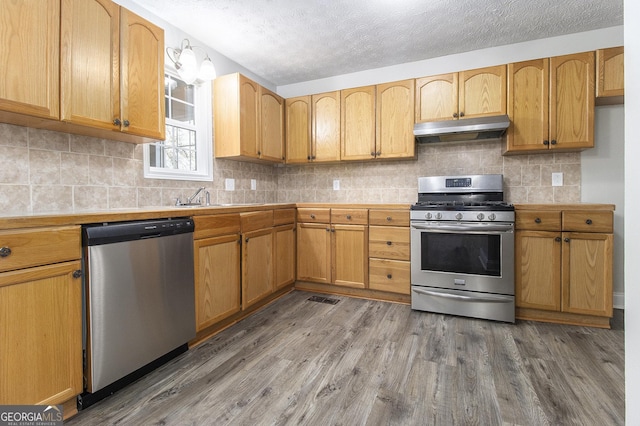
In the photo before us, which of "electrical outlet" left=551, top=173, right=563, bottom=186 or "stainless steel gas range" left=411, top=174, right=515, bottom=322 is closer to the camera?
"stainless steel gas range" left=411, top=174, right=515, bottom=322

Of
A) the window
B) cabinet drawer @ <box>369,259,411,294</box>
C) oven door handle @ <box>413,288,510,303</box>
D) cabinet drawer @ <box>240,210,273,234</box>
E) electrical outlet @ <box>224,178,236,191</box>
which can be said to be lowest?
oven door handle @ <box>413,288,510,303</box>

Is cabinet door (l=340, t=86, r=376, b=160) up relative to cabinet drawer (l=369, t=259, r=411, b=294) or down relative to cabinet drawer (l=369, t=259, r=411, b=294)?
up

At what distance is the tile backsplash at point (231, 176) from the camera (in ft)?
5.58

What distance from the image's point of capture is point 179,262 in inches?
74.5

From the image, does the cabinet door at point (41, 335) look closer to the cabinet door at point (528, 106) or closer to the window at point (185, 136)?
the window at point (185, 136)

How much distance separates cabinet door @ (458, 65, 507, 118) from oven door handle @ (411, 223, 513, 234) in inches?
43.1

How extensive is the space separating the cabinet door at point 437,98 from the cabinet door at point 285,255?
5.91 feet

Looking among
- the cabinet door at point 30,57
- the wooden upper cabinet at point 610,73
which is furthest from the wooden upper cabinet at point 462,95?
the cabinet door at point 30,57

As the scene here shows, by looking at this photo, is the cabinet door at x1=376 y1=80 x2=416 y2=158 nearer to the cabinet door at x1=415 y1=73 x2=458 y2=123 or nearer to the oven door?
the cabinet door at x1=415 y1=73 x2=458 y2=123

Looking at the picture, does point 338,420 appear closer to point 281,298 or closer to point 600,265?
point 281,298

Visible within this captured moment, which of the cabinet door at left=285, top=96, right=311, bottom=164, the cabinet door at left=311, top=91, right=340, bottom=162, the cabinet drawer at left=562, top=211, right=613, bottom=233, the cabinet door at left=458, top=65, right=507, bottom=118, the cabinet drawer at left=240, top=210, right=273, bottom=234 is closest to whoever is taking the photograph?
the cabinet drawer at left=562, top=211, right=613, bottom=233

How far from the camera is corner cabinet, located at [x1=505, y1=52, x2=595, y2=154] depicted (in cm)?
257

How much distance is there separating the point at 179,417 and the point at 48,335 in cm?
68

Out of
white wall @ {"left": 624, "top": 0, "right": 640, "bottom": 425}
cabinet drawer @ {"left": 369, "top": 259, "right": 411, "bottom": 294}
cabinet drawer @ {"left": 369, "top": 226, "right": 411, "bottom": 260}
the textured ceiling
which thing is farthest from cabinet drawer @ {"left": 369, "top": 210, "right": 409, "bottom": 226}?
white wall @ {"left": 624, "top": 0, "right": 640, "bottom": 425}
